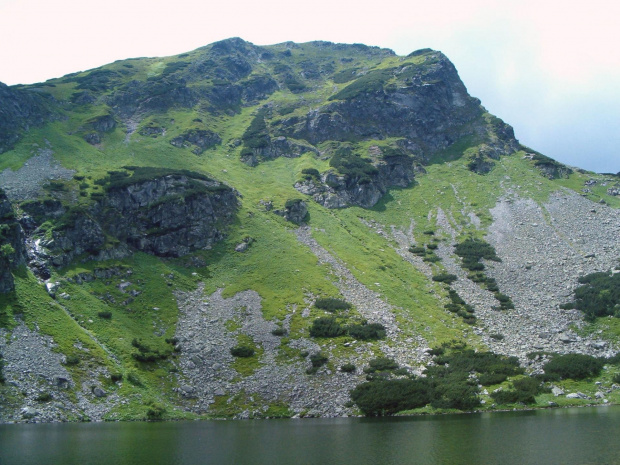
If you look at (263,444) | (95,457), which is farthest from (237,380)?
(95,457)

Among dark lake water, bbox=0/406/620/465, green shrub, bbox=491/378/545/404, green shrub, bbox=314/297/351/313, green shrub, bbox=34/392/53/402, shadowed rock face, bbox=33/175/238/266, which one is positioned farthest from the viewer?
shadowed rock face, bbox=33/175/238/266

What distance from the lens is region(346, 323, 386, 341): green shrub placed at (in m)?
70.9

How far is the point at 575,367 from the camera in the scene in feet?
194

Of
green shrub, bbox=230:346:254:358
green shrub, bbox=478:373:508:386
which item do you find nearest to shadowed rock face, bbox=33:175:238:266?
green shrub, bbox=230:346:254:358

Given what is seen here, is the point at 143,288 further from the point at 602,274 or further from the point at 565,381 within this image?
the point at 602,274

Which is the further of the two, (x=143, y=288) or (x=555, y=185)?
(x=555, y=185)

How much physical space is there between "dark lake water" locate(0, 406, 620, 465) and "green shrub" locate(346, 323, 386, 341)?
22052 millimetres

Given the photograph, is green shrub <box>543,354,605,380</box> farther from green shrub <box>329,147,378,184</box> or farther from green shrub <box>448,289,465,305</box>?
green shrub <box>329,147,378,184</box>

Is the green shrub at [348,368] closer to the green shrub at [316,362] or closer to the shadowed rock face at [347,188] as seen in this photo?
the green shrub at [316,362]

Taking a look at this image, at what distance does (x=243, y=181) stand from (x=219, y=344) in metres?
74.0

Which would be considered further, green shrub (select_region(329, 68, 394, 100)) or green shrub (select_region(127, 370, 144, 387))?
green shrub (select_region(329, 68, 394, 100))

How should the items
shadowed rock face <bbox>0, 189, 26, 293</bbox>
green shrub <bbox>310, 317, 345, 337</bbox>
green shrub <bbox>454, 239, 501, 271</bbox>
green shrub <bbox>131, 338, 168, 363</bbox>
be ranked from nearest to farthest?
shadowed rock face <bbox>0, 189, 26, 293</bbox>, green shrub <bbox>131, 338, 168, 363</bbox>, green shrub <bbox>310, 317, 345, 337</bbox>, green shrub <bbox>454, 239, 501, 271</bbox>

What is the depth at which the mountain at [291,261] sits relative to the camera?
59.5 m

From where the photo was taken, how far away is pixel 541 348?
70.8 metres
